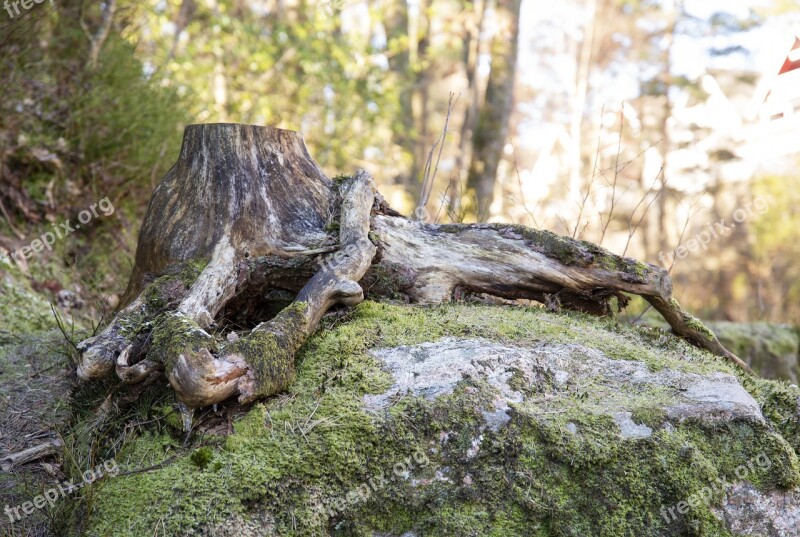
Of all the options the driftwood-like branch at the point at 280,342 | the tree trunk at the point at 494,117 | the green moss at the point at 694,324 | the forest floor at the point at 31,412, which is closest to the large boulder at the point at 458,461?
the driftwood-like branch at the point at 280,342

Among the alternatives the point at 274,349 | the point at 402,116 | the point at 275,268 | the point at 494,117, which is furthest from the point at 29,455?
the point at 402,116

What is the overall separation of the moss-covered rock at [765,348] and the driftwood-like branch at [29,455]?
579 centimetres

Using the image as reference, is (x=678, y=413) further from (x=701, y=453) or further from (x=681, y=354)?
(x=681, y=354)

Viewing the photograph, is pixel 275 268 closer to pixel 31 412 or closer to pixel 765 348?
pixel 31 412

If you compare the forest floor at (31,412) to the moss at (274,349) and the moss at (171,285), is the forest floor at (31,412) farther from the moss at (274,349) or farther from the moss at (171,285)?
the moss at (274,349)

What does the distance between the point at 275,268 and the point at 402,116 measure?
493 inches

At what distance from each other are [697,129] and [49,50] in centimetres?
1611

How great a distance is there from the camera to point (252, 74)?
11.5 meters

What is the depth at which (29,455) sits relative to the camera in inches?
112

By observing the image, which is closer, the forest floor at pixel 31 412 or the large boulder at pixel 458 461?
the large boulder at pixel 458 461

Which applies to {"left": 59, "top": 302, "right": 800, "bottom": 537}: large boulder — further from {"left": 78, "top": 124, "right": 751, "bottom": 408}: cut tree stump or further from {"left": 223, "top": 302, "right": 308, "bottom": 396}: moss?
{"left": 78, "top": 124, "right": 751, "bottom": 408}: cut tree stump

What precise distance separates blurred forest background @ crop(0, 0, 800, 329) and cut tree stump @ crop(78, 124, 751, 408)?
0.63m

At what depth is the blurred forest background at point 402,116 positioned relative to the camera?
572 centimetres

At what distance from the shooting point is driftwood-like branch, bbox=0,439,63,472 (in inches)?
110
